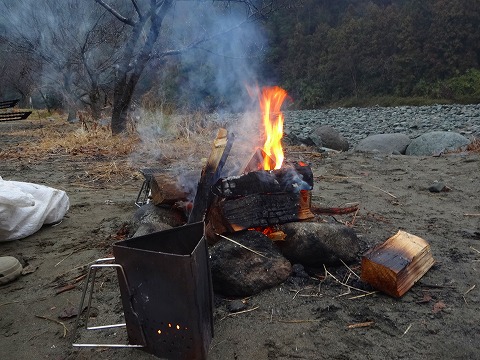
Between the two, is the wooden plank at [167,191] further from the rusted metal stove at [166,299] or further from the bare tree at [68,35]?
the bare tree at [68,35]

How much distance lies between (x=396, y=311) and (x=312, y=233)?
0.77 m

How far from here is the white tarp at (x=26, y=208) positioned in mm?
3670

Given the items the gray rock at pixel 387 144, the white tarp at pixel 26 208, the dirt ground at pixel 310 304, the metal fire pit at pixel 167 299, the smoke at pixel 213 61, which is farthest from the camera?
the smoke at pixel 213 61

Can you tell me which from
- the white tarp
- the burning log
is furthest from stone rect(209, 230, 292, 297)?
the white tarp

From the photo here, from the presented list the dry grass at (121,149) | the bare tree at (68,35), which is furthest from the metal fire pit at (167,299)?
the bare tree at (68,35)

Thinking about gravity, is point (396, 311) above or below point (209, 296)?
below

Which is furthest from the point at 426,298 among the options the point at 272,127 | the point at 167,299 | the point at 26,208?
the point at 26,208

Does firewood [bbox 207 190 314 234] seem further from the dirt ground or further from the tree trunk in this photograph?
the tree trunk

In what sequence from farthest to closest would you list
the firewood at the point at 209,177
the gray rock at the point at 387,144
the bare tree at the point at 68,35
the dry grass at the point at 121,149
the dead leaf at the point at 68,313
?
the bare tree at the point at 68,35 < the gray rock at the point at 387,144 < the dry grass at the point at 121,149 < the firewood at the point at 209,177 < the dead leaf at the point at 68,313

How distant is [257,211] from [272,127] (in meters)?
1.21

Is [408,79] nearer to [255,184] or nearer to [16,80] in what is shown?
[16,80]

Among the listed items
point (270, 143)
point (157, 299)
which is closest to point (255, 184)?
point (270, 143)

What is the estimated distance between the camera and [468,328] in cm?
229

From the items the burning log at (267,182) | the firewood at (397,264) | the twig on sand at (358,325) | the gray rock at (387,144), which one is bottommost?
the gray rock at (387,144)
